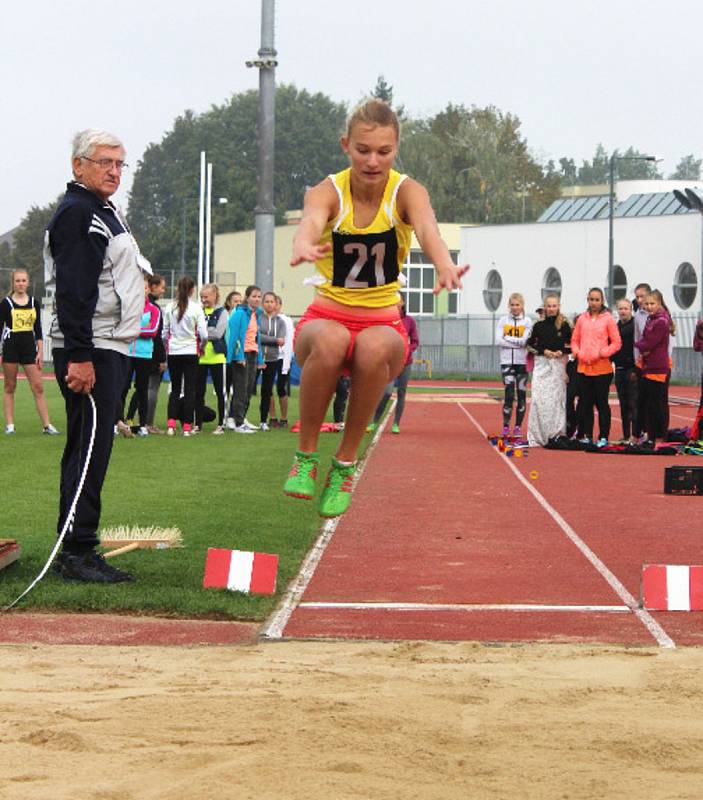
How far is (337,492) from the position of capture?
22.5ft

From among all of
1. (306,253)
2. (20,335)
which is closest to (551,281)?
(20,335)

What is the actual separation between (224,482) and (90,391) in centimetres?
534

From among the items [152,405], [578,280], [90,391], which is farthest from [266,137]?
[578,280]

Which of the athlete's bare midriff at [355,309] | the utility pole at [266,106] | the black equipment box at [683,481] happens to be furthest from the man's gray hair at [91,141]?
the utility pole at [266,106]

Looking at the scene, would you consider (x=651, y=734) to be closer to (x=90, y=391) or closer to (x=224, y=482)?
(x=90, y=391)

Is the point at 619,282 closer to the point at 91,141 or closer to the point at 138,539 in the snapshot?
the point at 138,539

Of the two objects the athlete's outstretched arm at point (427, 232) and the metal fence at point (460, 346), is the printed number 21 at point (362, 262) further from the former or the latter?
the metal fence at point (460, 346)

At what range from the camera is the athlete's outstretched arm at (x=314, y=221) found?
5.71 meters

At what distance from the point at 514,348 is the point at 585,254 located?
39666mm

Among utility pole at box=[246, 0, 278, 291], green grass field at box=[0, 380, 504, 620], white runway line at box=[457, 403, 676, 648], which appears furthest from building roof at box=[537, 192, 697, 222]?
white runway line at box=[457, 403, 676, 648]

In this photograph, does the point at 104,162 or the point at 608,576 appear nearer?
the point at 104,162

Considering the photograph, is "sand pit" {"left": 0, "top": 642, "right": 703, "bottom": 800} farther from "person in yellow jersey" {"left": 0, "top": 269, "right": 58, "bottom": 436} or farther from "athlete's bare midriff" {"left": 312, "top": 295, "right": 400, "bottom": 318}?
"person in yellow jersey" {"left": 0, "top": 269, "right": 58, "bottom": 436}

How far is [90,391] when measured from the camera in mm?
7809

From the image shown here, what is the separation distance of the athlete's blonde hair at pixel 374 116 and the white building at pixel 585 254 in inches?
1749
